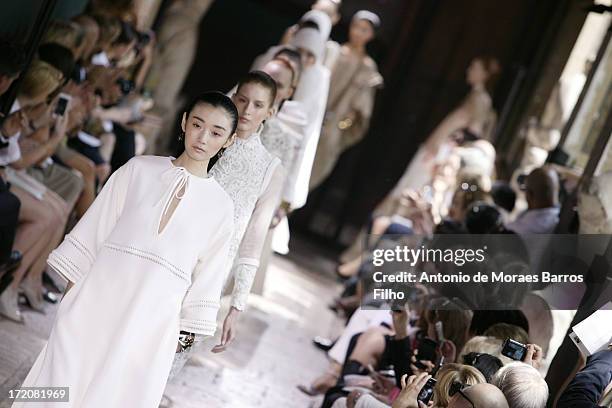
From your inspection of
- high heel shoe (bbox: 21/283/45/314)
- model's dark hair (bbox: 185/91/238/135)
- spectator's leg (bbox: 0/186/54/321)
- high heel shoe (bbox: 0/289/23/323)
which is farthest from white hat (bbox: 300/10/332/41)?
model's dark hair (bbox: 185/91/238/135)

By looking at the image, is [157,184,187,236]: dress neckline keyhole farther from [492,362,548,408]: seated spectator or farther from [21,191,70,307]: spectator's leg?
[21,191,70,307]: spectator's leg

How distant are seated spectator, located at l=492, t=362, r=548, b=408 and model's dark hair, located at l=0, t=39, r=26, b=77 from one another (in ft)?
7.95

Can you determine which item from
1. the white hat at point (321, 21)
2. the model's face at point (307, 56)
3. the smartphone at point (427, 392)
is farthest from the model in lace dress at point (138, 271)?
the white hat at point (321, 21)

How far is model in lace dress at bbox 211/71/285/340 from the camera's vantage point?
3863mm

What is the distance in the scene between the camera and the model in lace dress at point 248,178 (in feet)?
12.7

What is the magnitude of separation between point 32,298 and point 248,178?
177cm

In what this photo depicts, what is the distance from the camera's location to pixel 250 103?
12.8ft

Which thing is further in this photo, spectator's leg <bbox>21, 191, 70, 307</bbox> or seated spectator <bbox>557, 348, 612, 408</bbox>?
spectator's leg <bbox>21, 191, 70, 307</bbox>

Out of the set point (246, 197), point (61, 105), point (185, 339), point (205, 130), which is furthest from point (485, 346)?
point (61, 105)

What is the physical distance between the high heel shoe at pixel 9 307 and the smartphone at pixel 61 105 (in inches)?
37.7

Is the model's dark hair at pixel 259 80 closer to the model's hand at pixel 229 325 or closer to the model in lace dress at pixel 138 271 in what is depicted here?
the model in lace dress at pixel 138 271

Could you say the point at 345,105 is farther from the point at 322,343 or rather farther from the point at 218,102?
the point at 218,102

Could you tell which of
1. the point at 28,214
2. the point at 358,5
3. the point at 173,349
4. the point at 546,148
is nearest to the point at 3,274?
the point at 28,214

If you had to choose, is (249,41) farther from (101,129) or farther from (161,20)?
(101,129)
